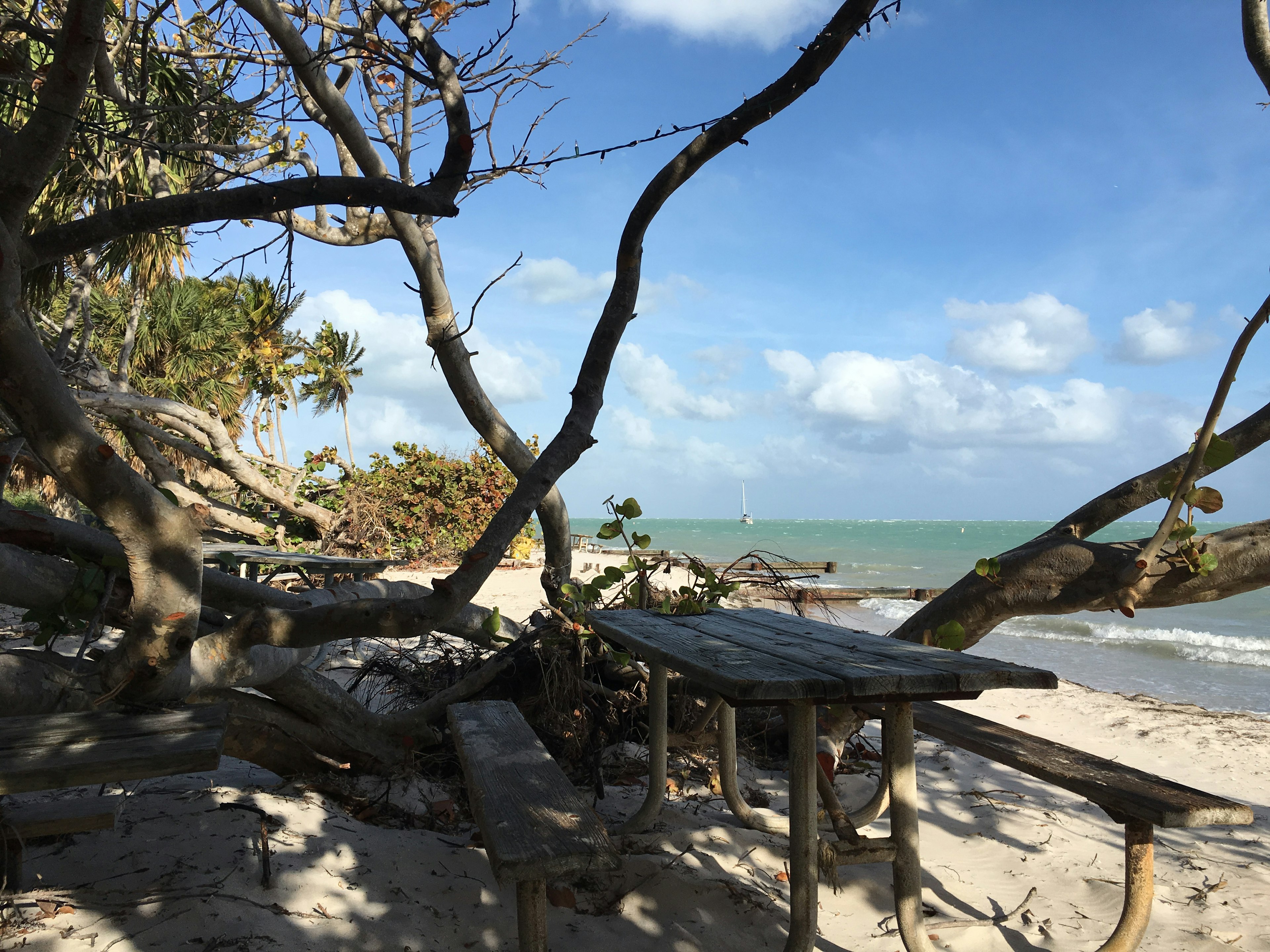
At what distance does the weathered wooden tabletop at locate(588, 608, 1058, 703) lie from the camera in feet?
5.88

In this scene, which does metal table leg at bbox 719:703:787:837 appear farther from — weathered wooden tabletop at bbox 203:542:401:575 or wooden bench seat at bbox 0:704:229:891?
weathered wooden tabletop at bbox 203:542:401:575

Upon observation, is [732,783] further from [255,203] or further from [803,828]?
[255,203]

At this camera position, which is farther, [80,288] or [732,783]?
[80,288]

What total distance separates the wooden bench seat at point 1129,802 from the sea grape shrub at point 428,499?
1264cm

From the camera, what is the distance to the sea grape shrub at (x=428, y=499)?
47.0ft

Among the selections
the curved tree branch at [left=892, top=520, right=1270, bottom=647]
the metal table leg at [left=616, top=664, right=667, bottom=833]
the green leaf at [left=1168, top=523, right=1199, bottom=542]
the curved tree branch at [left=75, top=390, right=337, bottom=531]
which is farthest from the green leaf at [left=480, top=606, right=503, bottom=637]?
the curved tree branch at [left=75, top=390, right=337, bottom=531]

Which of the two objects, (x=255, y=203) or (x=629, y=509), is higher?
(x=255, y=203)

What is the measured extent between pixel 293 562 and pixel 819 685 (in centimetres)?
590

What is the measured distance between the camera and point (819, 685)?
1.78m

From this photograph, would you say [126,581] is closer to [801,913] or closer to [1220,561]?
[801,913]

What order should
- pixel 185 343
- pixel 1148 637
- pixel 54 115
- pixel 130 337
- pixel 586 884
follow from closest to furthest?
pixel 54 115, pixel 586 884, pixel 130 337, pixel 1148 637, pixel 185 343

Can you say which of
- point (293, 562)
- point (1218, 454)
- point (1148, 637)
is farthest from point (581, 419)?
point (1148, 637)

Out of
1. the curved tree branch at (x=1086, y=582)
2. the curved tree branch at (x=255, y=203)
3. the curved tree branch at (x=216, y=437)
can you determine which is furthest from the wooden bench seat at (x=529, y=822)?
the curved tree branch at (x=216, y=437)

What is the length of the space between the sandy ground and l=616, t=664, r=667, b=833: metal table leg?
0.07m
